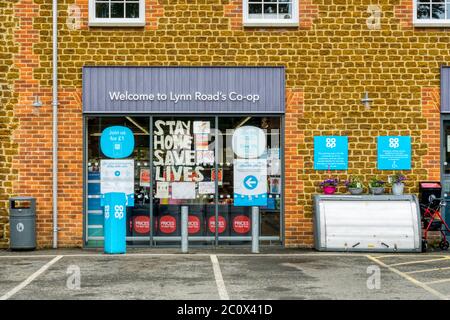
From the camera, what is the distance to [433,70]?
17.0 meters

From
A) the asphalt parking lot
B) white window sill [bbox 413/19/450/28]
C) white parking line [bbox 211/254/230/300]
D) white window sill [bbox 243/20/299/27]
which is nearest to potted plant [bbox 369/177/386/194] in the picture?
the asphalt parking lot

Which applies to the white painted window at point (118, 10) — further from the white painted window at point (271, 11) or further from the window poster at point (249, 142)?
the window poster at point (249, 142)

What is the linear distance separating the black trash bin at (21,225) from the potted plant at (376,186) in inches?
277

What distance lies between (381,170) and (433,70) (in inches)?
94.9

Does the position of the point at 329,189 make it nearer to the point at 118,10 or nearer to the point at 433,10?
the point at 433,10

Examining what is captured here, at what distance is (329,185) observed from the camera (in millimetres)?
16750

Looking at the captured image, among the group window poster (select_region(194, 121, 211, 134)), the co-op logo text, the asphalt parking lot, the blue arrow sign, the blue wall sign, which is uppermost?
the co-op logo text

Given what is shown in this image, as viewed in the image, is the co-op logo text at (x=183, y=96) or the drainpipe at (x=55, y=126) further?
the co-op logo text at (x=183, y=96)

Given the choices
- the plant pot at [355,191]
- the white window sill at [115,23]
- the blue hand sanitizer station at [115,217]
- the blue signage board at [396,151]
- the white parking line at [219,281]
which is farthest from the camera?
Answer: the blue signage board at [396,151]

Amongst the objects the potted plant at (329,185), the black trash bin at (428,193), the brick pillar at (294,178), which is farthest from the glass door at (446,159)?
the brick pillar at (294,178)

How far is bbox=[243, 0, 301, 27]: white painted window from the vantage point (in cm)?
1698

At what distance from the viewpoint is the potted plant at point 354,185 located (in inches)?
651

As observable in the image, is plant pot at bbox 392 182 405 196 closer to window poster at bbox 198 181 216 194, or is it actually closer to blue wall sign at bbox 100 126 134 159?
window poster at bbox 198 181 216 194

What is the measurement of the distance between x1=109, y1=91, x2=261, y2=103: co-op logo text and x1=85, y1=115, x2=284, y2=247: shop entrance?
40cm
